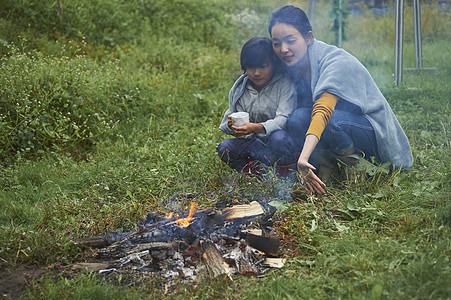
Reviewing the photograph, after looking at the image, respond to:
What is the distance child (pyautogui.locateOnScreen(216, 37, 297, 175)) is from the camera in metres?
3.59

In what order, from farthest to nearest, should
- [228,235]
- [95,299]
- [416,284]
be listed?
[228,235] → [95,299] → [416,284]

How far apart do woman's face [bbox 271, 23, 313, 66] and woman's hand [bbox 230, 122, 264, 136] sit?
59 centimetres

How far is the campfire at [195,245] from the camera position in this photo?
274cm

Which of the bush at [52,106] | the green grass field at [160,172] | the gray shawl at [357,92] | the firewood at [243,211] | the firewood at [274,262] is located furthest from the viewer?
the bush at [52,106]

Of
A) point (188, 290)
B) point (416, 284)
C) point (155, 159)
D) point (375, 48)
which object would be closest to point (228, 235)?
point (188, 290)

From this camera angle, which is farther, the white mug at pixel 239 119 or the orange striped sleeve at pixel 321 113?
the white mug at pixel 239 119

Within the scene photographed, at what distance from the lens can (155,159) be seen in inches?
178

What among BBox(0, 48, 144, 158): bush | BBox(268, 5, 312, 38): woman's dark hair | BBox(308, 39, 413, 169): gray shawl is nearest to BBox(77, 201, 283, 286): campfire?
BBox(308, 39, 413, 169): gray shawl

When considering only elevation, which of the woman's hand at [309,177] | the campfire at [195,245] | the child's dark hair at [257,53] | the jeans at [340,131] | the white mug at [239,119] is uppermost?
the child's dark hair at [257,53]

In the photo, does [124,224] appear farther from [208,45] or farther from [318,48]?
[208,45]

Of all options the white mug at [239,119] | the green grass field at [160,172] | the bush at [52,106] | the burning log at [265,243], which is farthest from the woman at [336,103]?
the bush at [52,106]

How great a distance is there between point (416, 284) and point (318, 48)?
213cm

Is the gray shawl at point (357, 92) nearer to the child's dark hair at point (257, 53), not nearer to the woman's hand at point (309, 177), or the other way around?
the child's dark hair at point (257, 53)

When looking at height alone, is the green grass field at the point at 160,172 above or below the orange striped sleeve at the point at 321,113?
below
